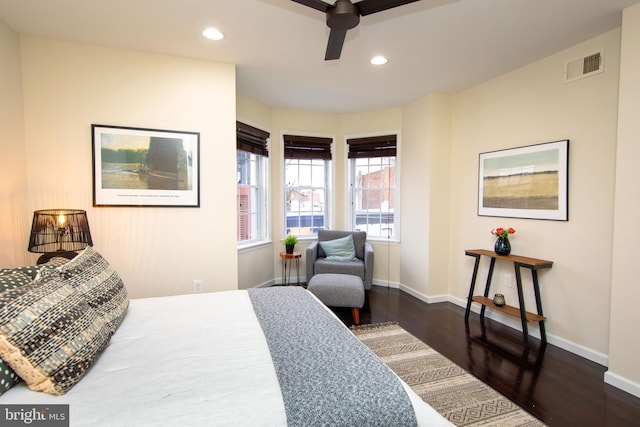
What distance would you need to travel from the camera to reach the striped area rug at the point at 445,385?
1.81 metres

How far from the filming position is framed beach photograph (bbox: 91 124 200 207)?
8.57ft

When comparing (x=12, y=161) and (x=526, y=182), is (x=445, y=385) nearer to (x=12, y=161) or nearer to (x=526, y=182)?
(x=526, y=182)

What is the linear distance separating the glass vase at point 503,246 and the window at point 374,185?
63.3 inches

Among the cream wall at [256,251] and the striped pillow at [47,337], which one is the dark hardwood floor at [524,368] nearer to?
the cream wall at [256,251]

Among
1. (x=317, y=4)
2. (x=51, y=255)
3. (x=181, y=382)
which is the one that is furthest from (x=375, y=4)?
(x=51, y=255)

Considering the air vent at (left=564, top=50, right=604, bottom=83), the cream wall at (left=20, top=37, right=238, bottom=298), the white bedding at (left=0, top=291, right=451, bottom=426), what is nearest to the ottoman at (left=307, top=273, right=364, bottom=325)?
the cream wall at (left=20, top=37, right=238, bottom=298)

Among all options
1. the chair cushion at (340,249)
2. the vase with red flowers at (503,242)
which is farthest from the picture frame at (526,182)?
the chair cushion at (340,249)

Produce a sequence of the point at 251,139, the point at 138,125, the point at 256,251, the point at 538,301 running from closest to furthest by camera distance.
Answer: the point at 138,125 → the point at 538,301 → the point at 251,139 → the point at 256,251

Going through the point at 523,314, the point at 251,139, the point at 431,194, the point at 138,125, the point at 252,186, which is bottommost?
the point at 523,314

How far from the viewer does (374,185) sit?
4766 mm

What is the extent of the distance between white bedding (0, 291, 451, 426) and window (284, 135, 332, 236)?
3225 millimetres

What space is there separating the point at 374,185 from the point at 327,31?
272 cm

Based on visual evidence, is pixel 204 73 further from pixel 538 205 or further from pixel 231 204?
pixel 538 205

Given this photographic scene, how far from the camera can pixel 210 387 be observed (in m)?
1.04
